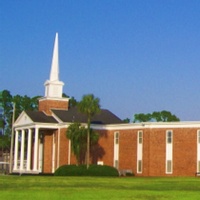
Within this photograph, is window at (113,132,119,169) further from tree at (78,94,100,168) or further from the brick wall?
tree at (78,94,100,168)

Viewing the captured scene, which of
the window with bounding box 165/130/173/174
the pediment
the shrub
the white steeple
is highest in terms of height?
the white steeple

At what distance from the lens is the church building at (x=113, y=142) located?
2598 inches

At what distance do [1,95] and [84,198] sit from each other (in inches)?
3884

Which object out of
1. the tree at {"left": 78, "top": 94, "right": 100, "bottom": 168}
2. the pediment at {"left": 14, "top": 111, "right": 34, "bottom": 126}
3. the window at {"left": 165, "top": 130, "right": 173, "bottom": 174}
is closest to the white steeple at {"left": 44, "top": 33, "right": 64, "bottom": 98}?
the pediment at {"left": 14, "top": 111, "right": 34, "bottom": 126}

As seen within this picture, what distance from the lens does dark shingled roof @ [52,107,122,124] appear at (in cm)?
7442

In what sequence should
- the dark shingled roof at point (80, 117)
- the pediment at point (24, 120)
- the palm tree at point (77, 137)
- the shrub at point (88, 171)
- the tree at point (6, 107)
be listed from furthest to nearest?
the tree at point (6, 107) < the pediment at point (24, 120) < the dark shingled roof at point (80, 117) < the palm tree at point (77, 137) < the shrub at point (88, 171)

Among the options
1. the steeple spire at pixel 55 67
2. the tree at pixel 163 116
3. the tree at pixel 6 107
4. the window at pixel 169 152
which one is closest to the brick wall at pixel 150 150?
the window at pixel 169 152

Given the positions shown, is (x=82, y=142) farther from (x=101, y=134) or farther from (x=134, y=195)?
(x=134, y=195)

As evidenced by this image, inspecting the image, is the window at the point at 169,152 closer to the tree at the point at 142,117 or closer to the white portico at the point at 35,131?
the white portico at the point at 35,131

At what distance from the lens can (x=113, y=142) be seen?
240ft

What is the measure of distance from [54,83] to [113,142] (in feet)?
41.6

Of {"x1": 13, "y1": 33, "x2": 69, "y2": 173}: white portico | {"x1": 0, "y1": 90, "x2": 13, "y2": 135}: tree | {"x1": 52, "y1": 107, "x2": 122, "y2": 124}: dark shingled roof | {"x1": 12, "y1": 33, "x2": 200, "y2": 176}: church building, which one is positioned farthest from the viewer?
{"x1": 0, "y1": 90, "x2": 13, "y2": 135}: tree

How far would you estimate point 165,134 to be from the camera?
67125 millimetres

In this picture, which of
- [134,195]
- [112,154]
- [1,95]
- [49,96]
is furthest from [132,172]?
[1,95]
